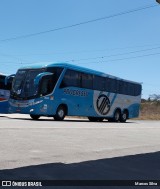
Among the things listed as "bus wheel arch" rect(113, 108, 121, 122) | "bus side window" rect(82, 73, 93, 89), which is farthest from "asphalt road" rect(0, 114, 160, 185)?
"bus wheel arch" rect(113, 108, 121, 122)

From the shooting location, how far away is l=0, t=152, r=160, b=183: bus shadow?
6.62 m

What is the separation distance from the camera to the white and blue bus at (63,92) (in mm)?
24938

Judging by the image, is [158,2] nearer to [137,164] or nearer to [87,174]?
[137,164]

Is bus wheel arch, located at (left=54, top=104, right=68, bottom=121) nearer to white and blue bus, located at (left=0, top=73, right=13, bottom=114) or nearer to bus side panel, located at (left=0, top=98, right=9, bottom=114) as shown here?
white and blue bus, located at (left=0, top=73, right=13, bottom=114)

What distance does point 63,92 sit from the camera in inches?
1027

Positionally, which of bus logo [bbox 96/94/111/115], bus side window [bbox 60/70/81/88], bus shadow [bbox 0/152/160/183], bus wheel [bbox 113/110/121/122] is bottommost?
bus shadow [bbox 0/152/160/183]

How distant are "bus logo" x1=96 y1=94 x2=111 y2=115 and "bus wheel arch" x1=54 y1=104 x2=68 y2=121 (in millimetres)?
4250

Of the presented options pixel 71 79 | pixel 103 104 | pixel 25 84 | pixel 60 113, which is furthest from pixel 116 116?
pixel 25 84

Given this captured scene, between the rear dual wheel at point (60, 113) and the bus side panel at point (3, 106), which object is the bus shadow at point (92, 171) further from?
the bus side panel at point (3, 106)

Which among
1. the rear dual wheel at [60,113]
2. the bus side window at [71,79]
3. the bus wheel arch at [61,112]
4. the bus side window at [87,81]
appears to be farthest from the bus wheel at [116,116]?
the rear dual wheel at [60,113]

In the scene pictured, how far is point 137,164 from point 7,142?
359cm

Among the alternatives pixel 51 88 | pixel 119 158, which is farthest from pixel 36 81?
pixel 119 158

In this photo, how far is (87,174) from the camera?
7.03 metres

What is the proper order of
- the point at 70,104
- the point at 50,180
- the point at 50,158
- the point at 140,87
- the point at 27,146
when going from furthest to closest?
1. the point at 140,87
2. the point at 70,104
3. the point at 27,146
4. the point at 50,158
5. the point at 50,180
